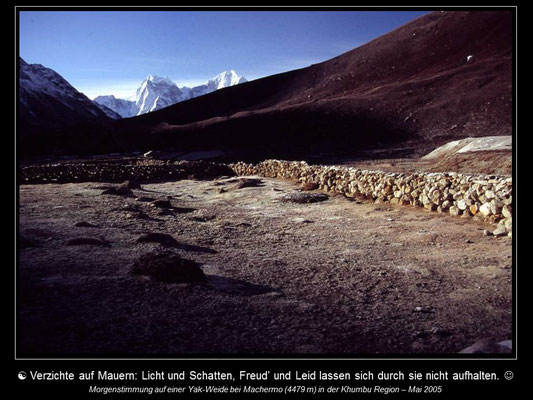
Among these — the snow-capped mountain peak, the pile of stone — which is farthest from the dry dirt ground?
the snow-capped mountain peak

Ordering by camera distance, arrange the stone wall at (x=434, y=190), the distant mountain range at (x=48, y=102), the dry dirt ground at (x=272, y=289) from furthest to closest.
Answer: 1. the distant mountain range at (x=48, y=102)
2. the stone wall at (x=434, y=190)
3. the dry dirt ground at (x=272, y=289)

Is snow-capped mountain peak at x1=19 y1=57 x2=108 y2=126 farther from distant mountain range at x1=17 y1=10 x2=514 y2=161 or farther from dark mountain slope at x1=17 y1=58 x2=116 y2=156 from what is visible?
distant mountain range at x1=17 y1=10 x2=514 y2=161

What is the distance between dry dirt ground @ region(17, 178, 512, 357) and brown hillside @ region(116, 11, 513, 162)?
21.5 m

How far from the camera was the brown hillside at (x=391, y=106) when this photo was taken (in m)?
32.2

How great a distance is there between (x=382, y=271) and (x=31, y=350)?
4.11m

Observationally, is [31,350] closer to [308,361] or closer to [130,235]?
[308,361]

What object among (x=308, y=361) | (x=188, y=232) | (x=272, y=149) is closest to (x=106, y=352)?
(x=308, y=361)

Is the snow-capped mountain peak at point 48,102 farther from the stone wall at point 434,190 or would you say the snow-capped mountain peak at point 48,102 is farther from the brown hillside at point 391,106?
the stone wall at point 434,190

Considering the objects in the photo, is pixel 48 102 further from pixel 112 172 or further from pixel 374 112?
pixel 112 172

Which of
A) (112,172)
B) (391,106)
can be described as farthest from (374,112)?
(112,172)

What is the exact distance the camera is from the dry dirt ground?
300 centimetres

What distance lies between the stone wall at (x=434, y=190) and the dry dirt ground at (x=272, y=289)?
15.4 inches

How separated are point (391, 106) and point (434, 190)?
33747 mm

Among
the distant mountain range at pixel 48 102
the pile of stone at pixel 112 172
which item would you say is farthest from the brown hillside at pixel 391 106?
the distant mountain range at pixel 48 102
